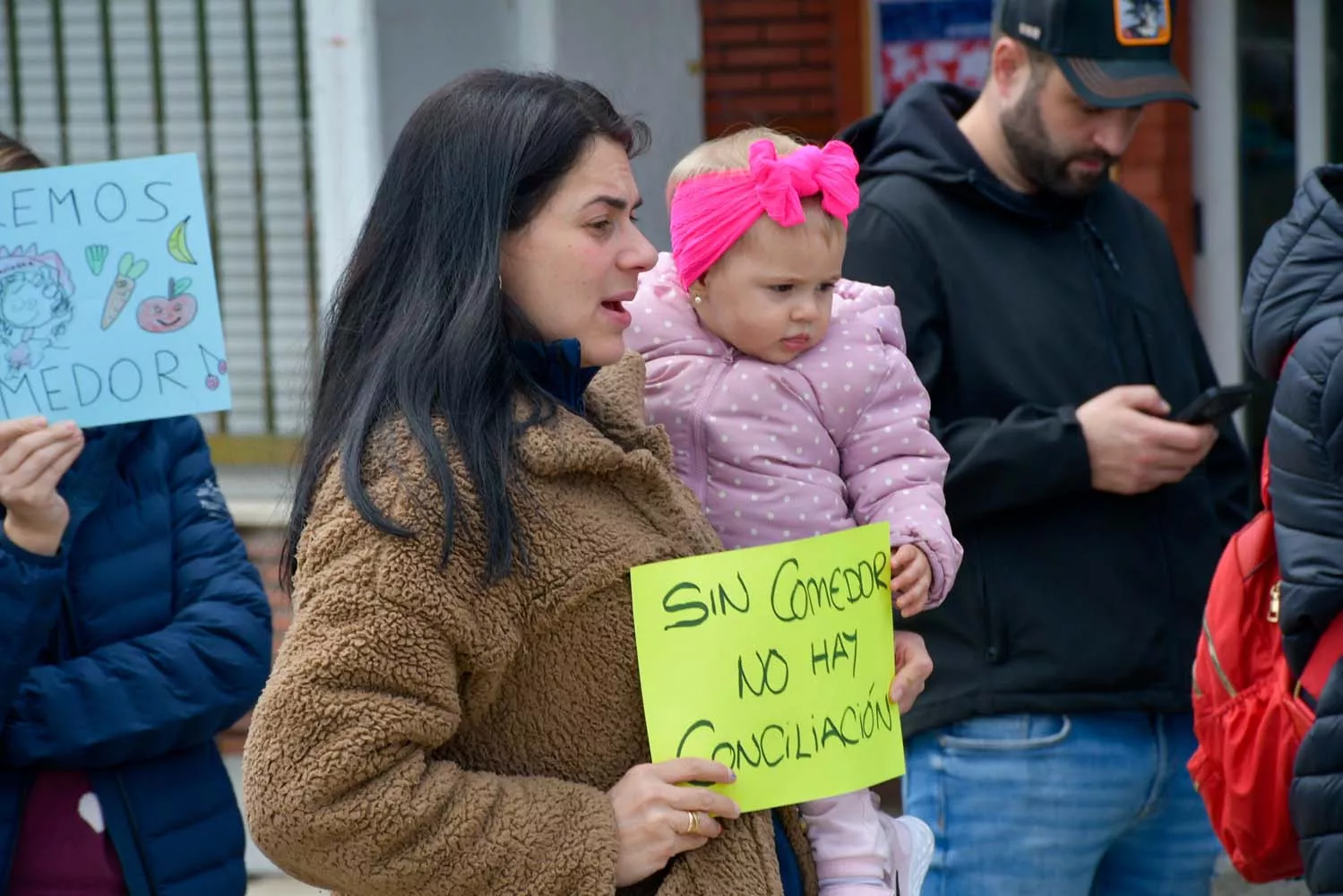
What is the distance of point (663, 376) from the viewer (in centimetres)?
245

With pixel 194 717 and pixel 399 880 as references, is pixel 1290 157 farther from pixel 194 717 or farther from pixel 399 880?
pixel 399 880

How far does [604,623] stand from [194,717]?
0.98 meters

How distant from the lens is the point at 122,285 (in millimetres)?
2750

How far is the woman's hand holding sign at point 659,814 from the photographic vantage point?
6.49 ft

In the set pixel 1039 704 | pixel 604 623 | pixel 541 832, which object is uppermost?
pixel 604 623

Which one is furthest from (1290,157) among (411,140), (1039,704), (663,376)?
(411,140)

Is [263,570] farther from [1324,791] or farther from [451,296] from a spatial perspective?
[451,296]

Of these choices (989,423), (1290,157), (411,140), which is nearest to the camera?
(411,140)

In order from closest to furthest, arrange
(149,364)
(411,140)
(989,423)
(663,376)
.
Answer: (411,140) → (663,376) → (149,364) → (989,423)

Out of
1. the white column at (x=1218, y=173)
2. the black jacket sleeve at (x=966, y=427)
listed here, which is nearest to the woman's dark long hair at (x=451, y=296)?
the black jacket sleeve at (x=966, y=427)

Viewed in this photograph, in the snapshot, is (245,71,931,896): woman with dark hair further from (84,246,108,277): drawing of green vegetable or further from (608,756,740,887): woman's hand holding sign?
(84,246,108,277): drawing of green vegetable

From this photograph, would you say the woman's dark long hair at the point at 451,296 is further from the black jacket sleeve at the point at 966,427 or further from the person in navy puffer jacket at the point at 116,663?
the black jacket sleeve at the point at 966,427

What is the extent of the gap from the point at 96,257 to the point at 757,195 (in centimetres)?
102

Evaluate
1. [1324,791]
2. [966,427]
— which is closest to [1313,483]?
[1324,791]
